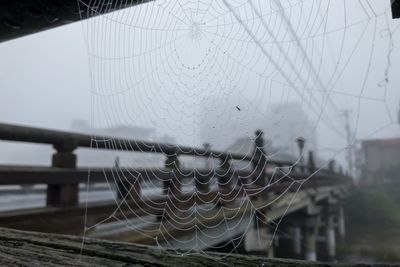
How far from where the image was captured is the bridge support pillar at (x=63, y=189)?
103 inches

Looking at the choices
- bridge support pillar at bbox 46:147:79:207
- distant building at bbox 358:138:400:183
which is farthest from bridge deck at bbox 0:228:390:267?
distant building at bbox 358:138:400:183

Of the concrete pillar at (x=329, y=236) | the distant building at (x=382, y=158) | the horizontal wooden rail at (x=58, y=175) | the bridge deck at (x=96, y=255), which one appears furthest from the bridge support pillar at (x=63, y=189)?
the concrete pillar at (x=329, y=236)

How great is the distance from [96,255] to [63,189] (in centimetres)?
192

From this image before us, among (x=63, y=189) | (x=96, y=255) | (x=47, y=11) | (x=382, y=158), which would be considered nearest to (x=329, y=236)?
(x=382, y=158)

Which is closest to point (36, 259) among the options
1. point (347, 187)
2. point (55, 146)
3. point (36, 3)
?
point (36, 3)

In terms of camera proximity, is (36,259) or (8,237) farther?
(8,237)

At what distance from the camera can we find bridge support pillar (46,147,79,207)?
2.63 metres

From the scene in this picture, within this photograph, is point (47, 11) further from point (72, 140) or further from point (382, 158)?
point (382, 158)

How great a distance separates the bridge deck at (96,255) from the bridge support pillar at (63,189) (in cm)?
158

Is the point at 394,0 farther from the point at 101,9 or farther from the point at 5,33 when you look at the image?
the point at 5,33

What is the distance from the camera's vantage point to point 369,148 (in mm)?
2701

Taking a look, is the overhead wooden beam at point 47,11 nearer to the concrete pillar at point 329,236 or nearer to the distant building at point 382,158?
the distant building at point 382,158

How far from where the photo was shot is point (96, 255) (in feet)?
2.95

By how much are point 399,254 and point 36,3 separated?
20.3ft
